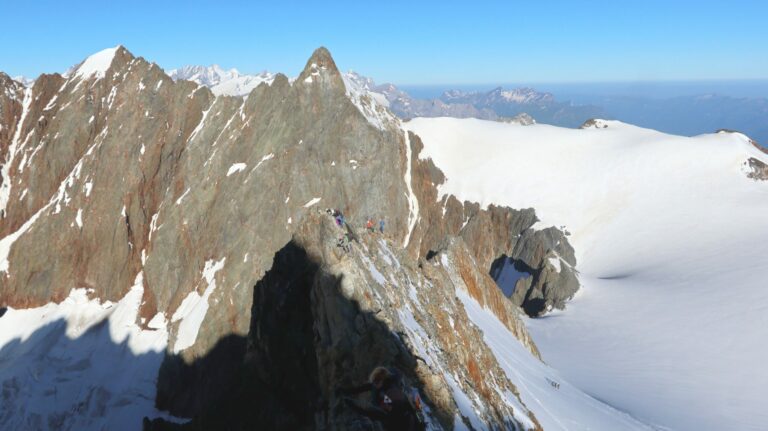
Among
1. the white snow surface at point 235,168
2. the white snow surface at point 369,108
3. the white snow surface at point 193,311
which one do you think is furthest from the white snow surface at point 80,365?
the white snow surface at point 369,108

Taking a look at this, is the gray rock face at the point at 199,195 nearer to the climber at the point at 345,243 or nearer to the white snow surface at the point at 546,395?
the white snow surface at the point at 546,395

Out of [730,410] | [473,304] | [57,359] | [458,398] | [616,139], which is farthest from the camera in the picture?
[616,139]

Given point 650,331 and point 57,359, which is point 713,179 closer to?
point 650,331

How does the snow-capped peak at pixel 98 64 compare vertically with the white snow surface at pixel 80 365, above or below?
above

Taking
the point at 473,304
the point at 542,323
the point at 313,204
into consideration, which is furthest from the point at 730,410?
the point at 313,204

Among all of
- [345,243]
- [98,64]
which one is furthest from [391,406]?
[98,64]

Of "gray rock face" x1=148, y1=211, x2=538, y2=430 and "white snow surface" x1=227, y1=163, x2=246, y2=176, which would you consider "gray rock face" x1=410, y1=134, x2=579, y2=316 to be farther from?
"white snow surface" x1=227, y1=163, x2=246, y2=176

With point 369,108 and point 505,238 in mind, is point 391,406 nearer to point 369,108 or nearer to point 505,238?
point 505,238
